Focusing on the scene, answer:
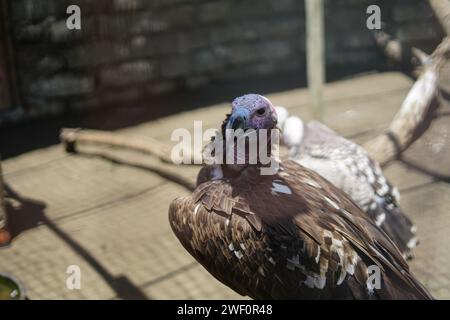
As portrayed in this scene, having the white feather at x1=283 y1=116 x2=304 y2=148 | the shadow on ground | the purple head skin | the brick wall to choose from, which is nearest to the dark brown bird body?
the purple head skin

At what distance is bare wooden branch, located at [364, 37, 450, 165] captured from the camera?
4074mm

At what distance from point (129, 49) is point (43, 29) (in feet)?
2.32

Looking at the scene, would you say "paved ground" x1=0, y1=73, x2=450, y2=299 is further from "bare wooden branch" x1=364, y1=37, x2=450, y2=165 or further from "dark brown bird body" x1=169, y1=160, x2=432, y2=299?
"dark brown bird body" x1=169, y1=160, x2=432, y2=299

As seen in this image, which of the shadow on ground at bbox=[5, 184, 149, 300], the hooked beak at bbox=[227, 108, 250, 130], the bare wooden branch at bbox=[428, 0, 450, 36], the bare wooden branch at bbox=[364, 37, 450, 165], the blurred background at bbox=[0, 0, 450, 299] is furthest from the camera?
the bare wooden branch at bbox=[428, 0, 450, 36]

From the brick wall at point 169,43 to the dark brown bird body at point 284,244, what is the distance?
2.97m

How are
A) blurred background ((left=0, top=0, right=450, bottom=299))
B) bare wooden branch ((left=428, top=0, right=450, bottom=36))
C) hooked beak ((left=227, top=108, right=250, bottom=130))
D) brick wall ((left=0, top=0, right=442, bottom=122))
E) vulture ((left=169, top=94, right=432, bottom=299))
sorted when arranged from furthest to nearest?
brick wall ((left=0, top=0, right=442, bottom=122)), bare wooden branch ((left=428, top=0, right=450, bottom=36)), blurred background ((left=0, top=0, right=450, bottom=299)), vulture ((left=169, top=94, right=432, bottom=299)), hooked beak ((left=227, top=108, right=250, bottom=130))

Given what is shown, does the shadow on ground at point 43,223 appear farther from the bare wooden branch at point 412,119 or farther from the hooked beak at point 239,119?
the bare wooden branch at point 412,119

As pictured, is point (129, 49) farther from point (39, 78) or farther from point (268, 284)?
point (268, 284)

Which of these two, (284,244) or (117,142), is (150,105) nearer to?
(117,142)

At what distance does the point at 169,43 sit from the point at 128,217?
7.99 feet

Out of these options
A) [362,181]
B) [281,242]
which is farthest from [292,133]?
[281,242]

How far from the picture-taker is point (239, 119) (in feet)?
6.98

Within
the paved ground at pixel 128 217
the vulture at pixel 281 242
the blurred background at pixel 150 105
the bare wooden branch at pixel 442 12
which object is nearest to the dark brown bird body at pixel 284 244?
the vulture at pixel 281 242

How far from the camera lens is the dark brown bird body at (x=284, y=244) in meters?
2.31
